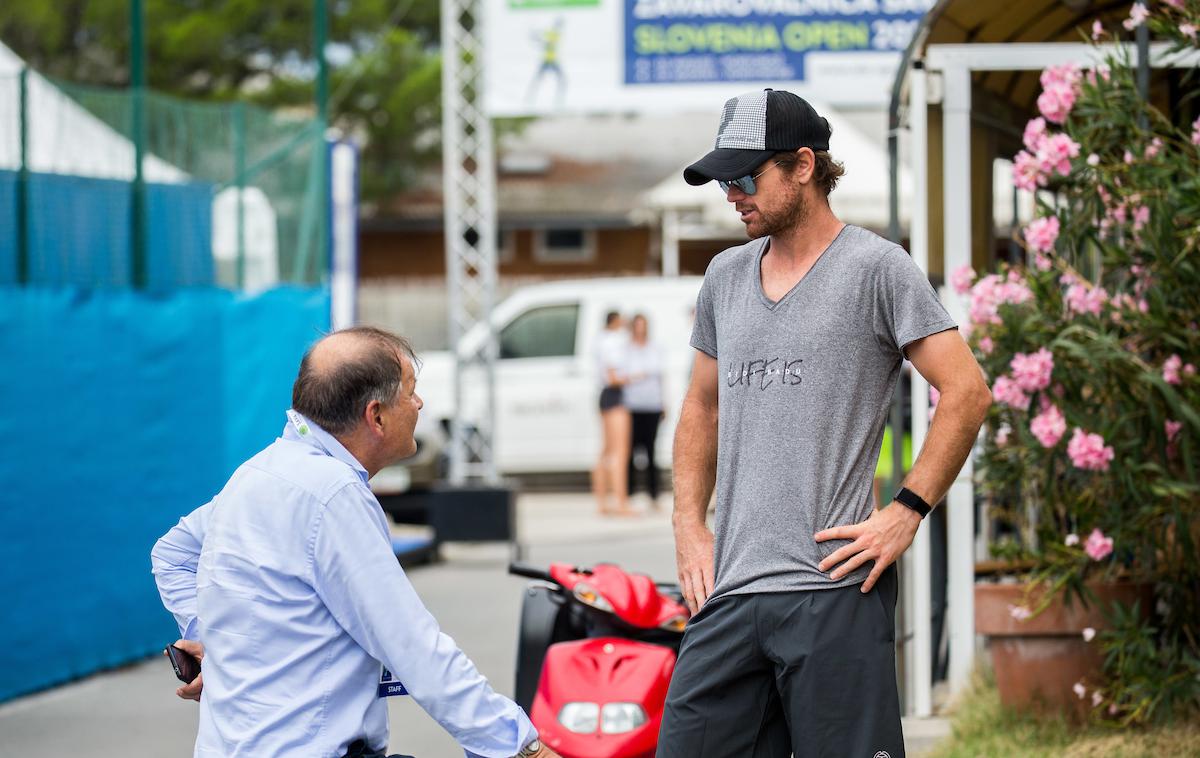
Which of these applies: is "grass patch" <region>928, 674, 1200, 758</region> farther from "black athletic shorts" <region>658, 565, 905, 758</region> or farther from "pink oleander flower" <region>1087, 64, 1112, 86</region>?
"black athletic shorts" <region>658, 565, 905, 758</region>

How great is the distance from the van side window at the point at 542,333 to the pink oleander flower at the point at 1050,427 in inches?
484

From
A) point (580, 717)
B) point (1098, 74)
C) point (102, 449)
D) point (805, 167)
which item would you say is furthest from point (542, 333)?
point (805, 167)

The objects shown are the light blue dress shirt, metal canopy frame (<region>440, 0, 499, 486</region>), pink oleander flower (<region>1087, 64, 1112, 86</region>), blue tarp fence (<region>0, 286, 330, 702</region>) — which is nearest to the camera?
the light blue dress shirt

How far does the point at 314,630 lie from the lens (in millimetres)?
2691

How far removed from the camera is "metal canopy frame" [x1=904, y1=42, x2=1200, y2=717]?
19.8 ft

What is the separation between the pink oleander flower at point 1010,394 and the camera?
5.37m

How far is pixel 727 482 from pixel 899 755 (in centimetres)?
65

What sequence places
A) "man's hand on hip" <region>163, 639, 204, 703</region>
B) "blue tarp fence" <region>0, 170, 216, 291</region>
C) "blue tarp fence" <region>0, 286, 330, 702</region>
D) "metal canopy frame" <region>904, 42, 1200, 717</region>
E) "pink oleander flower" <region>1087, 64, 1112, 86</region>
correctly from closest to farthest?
1. "man's hand on hip" <region>163, 639, 204, 703</region>
2. "pink oleander flower" <region>1087, 64, 1112, 86</region>
3. "metal canopy frame" <region>904, 42, 1200, 717</region>
4. "blue tarp fence" <region>0, 286, 330, 702</region>
5. "blue tarp fence" <region>0, 170, 216, 291</region>

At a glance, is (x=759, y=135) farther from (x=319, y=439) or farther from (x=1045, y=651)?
(x=1045, y=651)

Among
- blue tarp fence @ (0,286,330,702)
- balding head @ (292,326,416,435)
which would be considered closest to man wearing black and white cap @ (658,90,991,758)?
balding head @ (292,326,416,435)

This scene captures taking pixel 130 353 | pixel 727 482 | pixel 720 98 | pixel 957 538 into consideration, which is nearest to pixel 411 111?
pixel 720 98

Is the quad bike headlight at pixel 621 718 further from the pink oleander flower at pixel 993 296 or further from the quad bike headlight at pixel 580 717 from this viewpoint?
the pink oleander flower at pixel 993 296

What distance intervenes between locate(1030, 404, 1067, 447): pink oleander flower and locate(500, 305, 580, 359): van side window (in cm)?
1229

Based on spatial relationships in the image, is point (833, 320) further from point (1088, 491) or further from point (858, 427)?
point (1088, 491)
